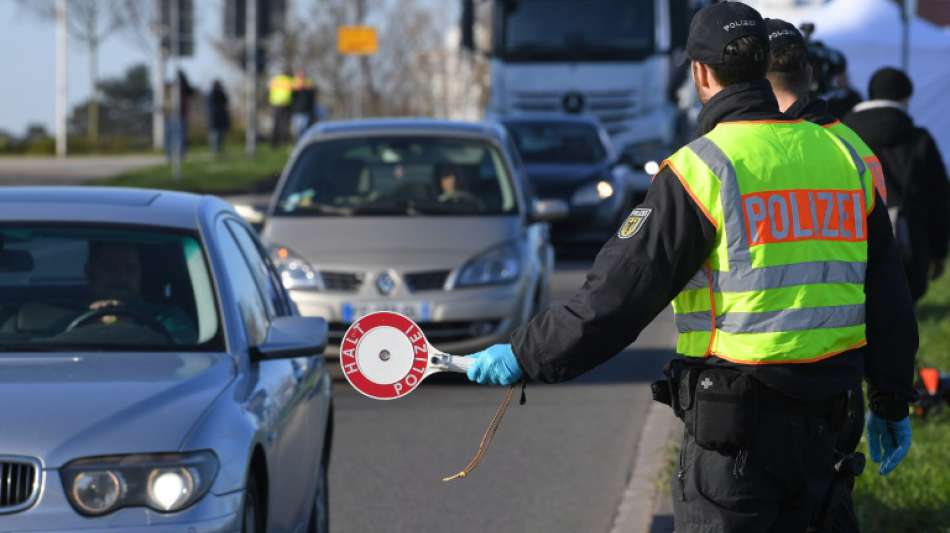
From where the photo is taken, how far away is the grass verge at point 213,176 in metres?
30.1

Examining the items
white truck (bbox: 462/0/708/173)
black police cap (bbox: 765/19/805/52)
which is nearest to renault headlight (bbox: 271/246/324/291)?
black police cap (bbox: 765/19/805/52)

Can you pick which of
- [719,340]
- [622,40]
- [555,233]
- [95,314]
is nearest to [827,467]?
[719,340]

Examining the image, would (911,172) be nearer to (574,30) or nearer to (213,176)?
(574,30)

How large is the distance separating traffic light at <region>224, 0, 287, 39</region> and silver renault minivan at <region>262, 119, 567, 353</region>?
21.6 m

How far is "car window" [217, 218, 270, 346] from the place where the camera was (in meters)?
5.82

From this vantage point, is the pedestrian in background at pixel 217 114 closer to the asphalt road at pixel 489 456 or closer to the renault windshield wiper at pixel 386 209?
the renault windshield wiper at pixel 386 209

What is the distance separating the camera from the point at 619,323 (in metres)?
3.96

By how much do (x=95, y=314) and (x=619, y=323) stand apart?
7.61 ft

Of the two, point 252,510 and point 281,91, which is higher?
point 252,510

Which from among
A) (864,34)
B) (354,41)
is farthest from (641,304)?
(354,41)

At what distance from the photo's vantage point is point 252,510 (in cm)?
504

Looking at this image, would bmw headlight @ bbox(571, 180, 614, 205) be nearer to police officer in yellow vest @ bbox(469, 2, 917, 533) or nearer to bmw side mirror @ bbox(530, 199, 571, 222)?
bmw side mirror @ bbox(530, 199, 571, 222)

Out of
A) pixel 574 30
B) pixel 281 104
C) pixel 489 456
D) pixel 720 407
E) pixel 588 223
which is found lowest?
pixel 281 104

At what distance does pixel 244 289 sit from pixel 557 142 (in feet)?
52.1
